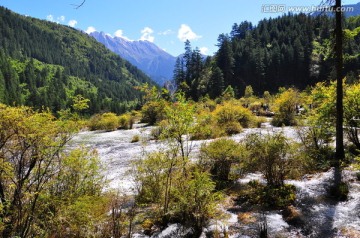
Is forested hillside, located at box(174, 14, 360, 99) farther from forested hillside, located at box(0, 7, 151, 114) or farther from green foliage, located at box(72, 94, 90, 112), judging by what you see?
green foliage, located at box(72, 94, 90, 112)

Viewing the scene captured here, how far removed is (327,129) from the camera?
15953mm

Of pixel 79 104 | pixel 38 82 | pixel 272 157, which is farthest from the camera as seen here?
pixel 38 82

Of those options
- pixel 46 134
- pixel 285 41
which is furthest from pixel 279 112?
pixel 285 41

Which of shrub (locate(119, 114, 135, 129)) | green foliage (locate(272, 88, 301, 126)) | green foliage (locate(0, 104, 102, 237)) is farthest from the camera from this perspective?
shrub (locate(119, 114, 135, 129))

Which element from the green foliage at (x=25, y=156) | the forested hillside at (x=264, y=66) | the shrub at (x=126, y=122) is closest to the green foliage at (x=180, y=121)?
the green foliage at (x=25, y=156)

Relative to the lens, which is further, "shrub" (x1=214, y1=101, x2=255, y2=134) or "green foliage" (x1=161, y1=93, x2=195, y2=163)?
"shrub" (x1=214, y1=101, x2=255, y2=134)

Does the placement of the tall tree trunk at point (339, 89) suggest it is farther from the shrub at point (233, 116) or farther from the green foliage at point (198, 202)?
the shrub at point (233, 116)

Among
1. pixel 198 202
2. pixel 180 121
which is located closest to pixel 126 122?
pixel 180 121

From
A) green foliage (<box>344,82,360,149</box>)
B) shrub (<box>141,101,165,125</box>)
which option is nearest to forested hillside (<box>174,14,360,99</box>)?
shrub (<box>141,101,165,125</box>)

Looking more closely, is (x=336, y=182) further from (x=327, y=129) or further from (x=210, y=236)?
(x=210, y=236)

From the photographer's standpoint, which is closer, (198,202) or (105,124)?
(198,202)

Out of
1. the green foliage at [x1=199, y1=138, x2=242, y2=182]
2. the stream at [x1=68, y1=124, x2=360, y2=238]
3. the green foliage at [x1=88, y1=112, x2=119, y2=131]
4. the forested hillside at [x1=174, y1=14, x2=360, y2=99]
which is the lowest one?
the stream at [x1=68, y1=124, x2=360, y2=238]

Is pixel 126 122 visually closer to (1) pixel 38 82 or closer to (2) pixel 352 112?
(2) pixel 352 112

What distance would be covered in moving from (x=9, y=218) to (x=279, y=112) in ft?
89.6
